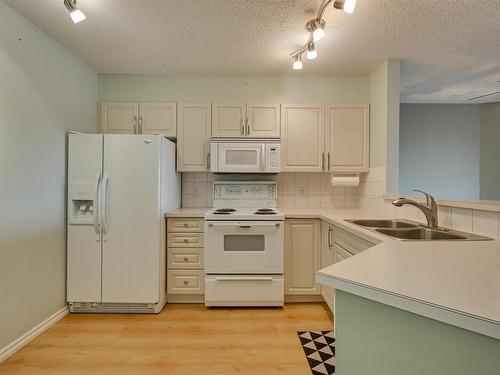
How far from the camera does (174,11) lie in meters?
1.97

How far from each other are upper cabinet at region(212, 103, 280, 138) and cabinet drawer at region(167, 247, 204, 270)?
4.04 feet

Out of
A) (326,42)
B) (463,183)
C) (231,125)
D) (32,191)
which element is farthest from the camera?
(463,183)

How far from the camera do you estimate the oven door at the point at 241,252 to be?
2596mm

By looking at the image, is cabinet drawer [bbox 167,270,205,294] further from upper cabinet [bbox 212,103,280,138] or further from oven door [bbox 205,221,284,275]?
upper cabinet [bbox 212,103,280,138]

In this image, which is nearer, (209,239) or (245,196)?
(209,239)

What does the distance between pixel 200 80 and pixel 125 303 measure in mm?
2401

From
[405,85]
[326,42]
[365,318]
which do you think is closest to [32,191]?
[365,318]

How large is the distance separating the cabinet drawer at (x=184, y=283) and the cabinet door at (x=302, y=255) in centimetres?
83

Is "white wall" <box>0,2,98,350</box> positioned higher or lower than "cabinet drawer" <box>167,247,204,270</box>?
higher

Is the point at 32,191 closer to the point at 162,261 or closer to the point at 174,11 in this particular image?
the point at 162,261

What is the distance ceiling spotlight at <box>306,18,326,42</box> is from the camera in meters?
1.89

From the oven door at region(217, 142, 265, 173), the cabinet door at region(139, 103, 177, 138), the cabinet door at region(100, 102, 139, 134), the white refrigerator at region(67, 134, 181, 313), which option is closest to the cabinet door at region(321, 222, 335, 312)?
the oven door at region(217, 142, 265, 173)

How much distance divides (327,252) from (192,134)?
182 cm

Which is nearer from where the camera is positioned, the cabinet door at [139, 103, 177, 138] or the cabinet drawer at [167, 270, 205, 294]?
the cabinet drawer at [167, 270, 205, 294]
